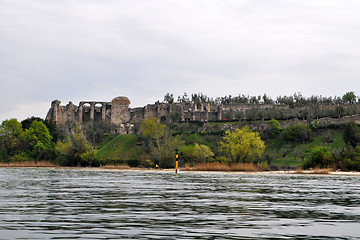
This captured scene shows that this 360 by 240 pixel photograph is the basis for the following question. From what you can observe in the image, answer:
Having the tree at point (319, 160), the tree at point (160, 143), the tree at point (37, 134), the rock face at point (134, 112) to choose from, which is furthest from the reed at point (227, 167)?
the rock face at point (134, 112)

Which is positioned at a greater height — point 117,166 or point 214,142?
point 214,142

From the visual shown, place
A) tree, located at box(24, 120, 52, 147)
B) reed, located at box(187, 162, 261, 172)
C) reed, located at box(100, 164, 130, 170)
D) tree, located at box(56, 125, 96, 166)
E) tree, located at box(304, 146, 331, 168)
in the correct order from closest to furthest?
tree, located at box(304, 146, 331, 168) < reed, located at box(187, 162, 261, 172) < reed, located at box(100, 164, 130, 170) < tree, located at box(56, 125, 96, 166) < tree, located at box(24, 120, 52, 147)

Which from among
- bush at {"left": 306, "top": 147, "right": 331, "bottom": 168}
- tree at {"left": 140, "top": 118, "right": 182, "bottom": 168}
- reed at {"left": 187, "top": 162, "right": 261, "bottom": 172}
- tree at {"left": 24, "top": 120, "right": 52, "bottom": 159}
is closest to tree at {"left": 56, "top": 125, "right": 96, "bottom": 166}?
tree at {"left": 140, "top": 118, "right": 182, "bottom": 168}

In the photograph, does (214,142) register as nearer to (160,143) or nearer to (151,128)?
(160,143)

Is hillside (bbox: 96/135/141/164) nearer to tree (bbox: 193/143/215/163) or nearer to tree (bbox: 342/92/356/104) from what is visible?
tree (bbox: 193/143/215/163)

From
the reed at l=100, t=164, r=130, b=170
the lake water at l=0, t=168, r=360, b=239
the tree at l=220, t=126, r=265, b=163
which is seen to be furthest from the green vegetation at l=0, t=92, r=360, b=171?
the lake water at l=0, t=168, r=360, b=239

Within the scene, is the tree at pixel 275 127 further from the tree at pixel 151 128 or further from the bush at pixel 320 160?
the bush at pixel 320 160

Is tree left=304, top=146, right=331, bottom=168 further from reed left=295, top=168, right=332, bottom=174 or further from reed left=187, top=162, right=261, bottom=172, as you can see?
reed left=187, top=162, right=261, bottom=172

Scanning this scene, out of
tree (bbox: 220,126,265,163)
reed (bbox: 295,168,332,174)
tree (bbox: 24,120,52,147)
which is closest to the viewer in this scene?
reed (bbox: 295,168,332,174)

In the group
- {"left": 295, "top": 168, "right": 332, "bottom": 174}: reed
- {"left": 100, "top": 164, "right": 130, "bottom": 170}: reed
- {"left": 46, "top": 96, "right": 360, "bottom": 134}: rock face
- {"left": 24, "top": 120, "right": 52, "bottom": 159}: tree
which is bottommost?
{"left": 100, "top": 164, "right": 130, "bottom": 170}: reed

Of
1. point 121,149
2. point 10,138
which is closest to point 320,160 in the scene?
point 121,149

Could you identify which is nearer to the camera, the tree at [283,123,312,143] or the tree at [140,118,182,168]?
the tree at [140,118,182,168]

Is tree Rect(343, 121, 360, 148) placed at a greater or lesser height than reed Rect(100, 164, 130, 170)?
greater

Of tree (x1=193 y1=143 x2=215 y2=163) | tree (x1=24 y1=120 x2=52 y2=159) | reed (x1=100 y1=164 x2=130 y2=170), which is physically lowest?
reed (x1=100 y1=164 x2=130 y2=170)
